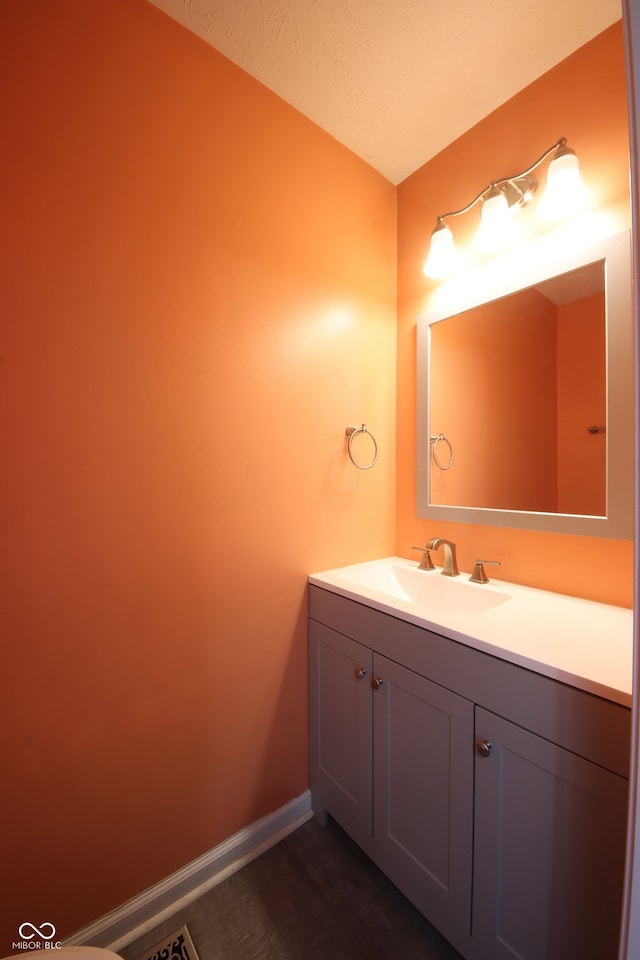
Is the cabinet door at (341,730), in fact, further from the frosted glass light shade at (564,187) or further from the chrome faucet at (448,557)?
the frosted glass light shade at (564,187)

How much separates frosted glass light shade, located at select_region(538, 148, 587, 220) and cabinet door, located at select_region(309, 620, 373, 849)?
1507 mm

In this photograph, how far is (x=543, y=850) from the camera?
0.75 m

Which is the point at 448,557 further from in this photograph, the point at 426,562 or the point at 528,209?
the point at 528,209

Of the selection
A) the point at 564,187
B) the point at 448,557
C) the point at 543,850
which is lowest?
the point at 543,850

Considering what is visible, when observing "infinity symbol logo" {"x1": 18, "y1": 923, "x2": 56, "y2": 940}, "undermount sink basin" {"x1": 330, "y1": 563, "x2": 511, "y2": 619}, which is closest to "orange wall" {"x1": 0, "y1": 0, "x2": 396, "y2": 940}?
"infinity symbol logo" {"x1": 18, "y1": 923, "x2": 56, "y2": 940}

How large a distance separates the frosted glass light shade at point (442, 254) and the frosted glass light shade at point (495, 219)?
5.3 inches

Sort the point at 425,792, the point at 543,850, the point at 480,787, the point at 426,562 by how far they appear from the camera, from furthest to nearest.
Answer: the point at 426,562
the point at 425,792
the point at 480,787
the point at 543,850

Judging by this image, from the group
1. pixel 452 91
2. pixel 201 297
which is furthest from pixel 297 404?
pixel 452 91

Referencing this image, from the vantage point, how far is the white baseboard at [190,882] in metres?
1.00

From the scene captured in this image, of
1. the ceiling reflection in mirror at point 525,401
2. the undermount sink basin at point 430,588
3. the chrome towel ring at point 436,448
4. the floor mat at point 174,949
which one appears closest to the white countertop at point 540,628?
the undermount sink basin at point 430,588

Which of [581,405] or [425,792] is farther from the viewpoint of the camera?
[581,405]

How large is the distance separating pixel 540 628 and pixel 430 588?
520 millimetres

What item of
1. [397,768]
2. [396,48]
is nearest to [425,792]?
[397,768]

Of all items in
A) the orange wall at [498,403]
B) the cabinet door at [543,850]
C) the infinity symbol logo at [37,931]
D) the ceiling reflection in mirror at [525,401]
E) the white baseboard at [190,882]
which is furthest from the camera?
the orange wall at [498,403]
